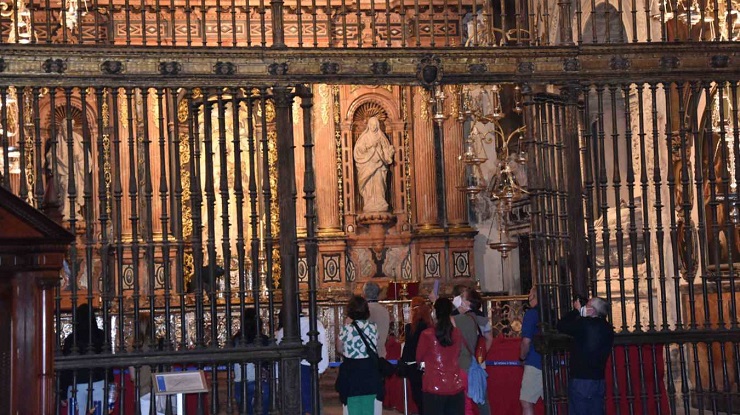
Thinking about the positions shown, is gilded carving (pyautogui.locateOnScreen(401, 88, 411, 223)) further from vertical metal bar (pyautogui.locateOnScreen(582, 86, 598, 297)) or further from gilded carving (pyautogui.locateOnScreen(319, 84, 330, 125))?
vertical metal bar (pyautogui.locateOnScreen(582, 86, 598, 297))

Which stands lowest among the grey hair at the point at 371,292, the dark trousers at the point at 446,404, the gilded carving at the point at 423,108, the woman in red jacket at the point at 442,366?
the dark trousers at the point at 446,404

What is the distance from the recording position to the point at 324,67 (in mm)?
11133

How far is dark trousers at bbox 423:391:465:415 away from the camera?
36.9ft

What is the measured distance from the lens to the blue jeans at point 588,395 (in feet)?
35.3

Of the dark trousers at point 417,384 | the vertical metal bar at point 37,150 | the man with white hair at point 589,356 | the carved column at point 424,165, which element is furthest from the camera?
the carved column at point 424,165

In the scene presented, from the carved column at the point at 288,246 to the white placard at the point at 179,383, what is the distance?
4.30 ft

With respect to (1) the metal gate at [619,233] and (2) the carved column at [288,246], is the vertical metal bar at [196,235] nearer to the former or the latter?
(2) the carved column at [288,246]

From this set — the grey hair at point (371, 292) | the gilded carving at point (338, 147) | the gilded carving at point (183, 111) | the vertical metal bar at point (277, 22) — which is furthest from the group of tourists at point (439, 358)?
the gilded carving at point (183, 111)

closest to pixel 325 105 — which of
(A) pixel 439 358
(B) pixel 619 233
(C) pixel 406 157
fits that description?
(C) pixel 406 157

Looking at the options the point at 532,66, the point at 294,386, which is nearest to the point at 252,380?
the point at 294,386

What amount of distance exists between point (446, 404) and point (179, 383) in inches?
107

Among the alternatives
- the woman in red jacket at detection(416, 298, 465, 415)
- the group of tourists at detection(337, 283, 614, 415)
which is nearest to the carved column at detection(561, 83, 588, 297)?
the group of tourists at detection(337, 283, 614, 415)

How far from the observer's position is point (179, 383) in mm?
9633

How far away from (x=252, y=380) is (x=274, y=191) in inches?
398
